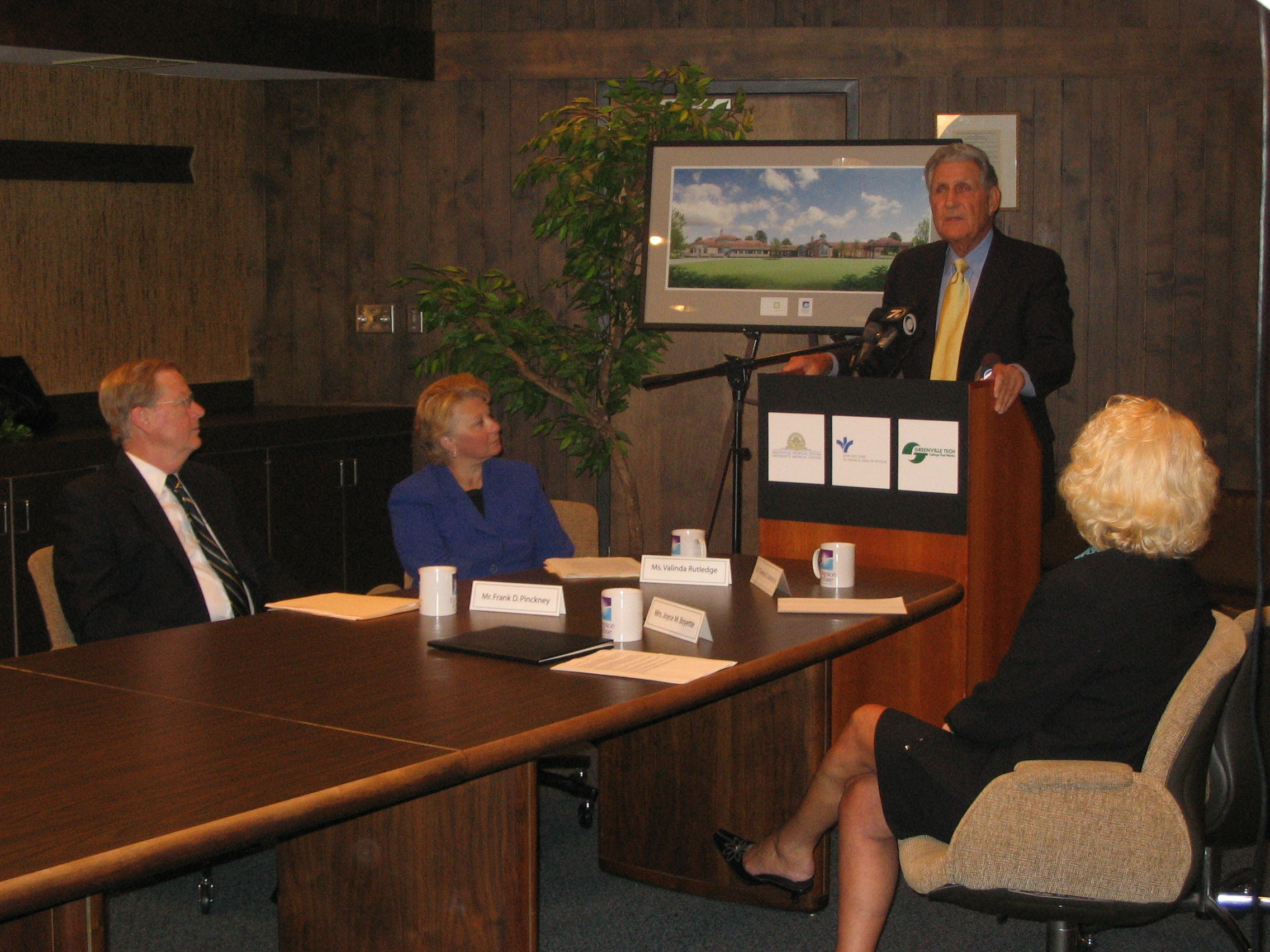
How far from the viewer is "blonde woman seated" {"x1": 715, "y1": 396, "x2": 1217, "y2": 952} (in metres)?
2.11

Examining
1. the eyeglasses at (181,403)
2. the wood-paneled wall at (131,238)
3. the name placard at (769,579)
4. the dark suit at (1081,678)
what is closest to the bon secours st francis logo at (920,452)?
the name placard at (769,579)

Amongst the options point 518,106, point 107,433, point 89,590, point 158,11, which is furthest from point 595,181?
point 89,590

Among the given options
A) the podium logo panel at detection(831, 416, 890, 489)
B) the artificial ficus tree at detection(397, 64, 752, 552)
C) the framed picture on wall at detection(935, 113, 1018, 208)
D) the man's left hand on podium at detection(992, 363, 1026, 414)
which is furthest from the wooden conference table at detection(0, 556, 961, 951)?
the framed picture on wall at detection(935, 113, 1018, 208)

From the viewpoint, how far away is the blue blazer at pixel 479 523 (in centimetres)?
366

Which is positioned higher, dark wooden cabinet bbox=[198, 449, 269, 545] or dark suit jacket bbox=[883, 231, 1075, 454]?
dark suit jacket bbox=[883, 231, 1075, 454]

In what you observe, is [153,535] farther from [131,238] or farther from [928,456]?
[131,238]

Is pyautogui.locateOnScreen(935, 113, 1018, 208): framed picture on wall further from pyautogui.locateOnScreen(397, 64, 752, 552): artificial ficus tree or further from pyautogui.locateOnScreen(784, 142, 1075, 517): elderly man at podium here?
pyautogui.locateOnScreen(784, 142, 1075, 517): elderly man at podium

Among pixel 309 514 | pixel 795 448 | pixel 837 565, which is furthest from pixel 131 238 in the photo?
pixel 837 565

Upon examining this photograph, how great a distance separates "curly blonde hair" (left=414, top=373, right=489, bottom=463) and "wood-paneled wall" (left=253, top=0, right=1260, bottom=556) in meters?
2.18

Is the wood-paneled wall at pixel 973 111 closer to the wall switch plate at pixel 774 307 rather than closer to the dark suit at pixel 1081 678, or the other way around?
the wall switch plate at pixel 774 307

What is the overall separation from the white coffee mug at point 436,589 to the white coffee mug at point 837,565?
78 cm

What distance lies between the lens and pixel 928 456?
3.09m

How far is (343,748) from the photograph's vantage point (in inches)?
69.2

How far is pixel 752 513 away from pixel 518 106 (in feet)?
6.59
